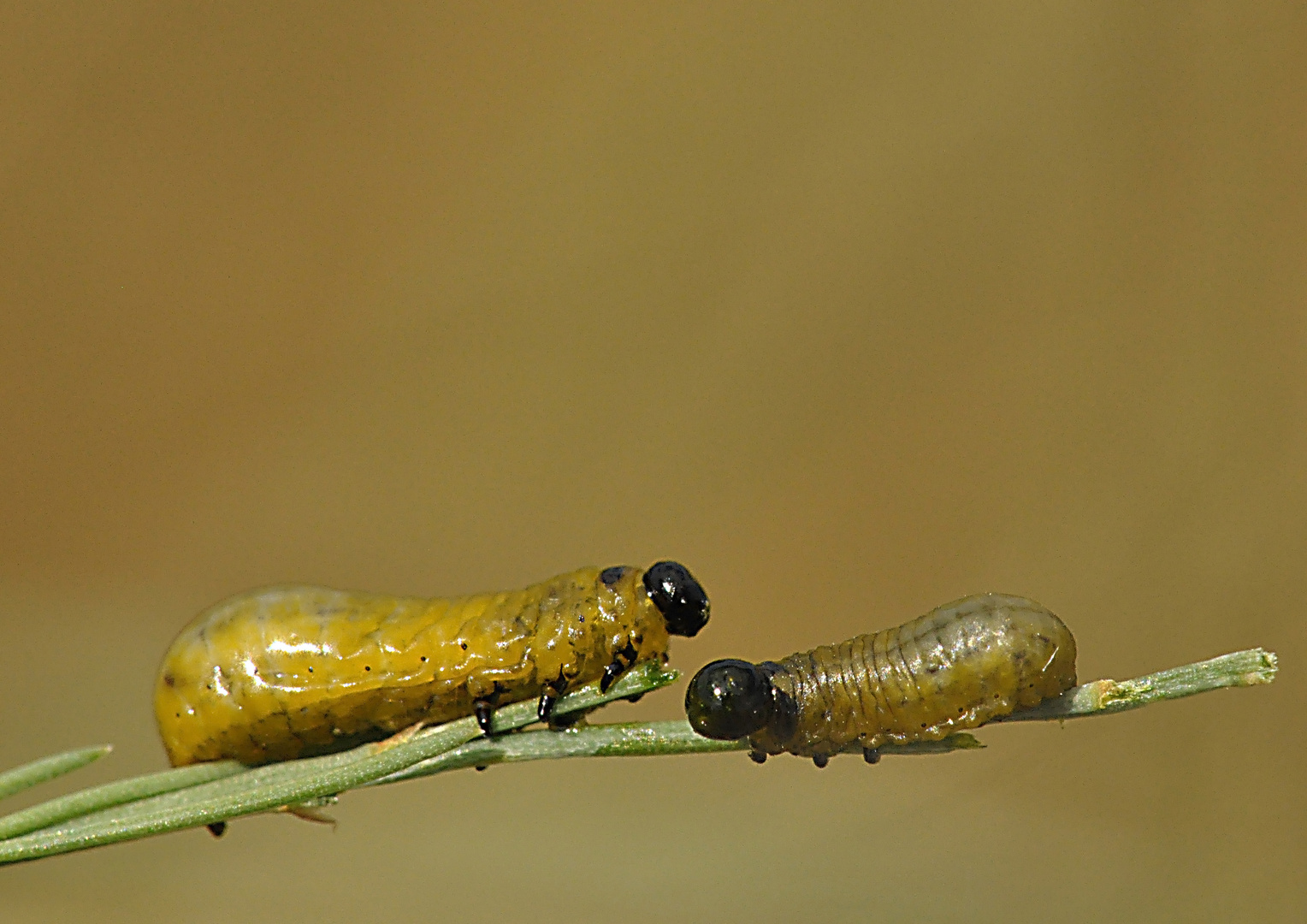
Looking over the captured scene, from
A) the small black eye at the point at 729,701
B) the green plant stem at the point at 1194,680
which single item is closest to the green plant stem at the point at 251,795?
the small black eye at the point at 729,701

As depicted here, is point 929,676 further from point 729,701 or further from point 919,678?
point 729,701

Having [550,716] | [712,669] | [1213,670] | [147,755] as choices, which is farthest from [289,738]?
[147,755]

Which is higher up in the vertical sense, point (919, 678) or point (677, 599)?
point (677, 599)

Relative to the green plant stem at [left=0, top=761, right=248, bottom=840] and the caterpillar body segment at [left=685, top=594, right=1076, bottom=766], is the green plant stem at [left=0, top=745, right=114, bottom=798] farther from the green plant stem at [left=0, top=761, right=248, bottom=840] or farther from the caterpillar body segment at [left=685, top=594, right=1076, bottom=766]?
the caterpillar body segment at [left=685, top=594, right=1076, bottom=766]

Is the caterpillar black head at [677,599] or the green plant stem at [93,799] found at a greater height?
the caterpillar black head at [677,599]

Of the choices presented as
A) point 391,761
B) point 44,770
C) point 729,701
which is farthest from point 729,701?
point 44,770

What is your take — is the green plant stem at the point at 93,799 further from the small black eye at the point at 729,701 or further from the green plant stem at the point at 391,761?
the small black eye at the point at 729,701

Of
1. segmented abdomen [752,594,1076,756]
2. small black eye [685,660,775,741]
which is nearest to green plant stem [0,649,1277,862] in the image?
small black eye [685,660,775,741]

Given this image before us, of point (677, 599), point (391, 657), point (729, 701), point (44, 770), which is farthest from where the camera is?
point (391, 657)
